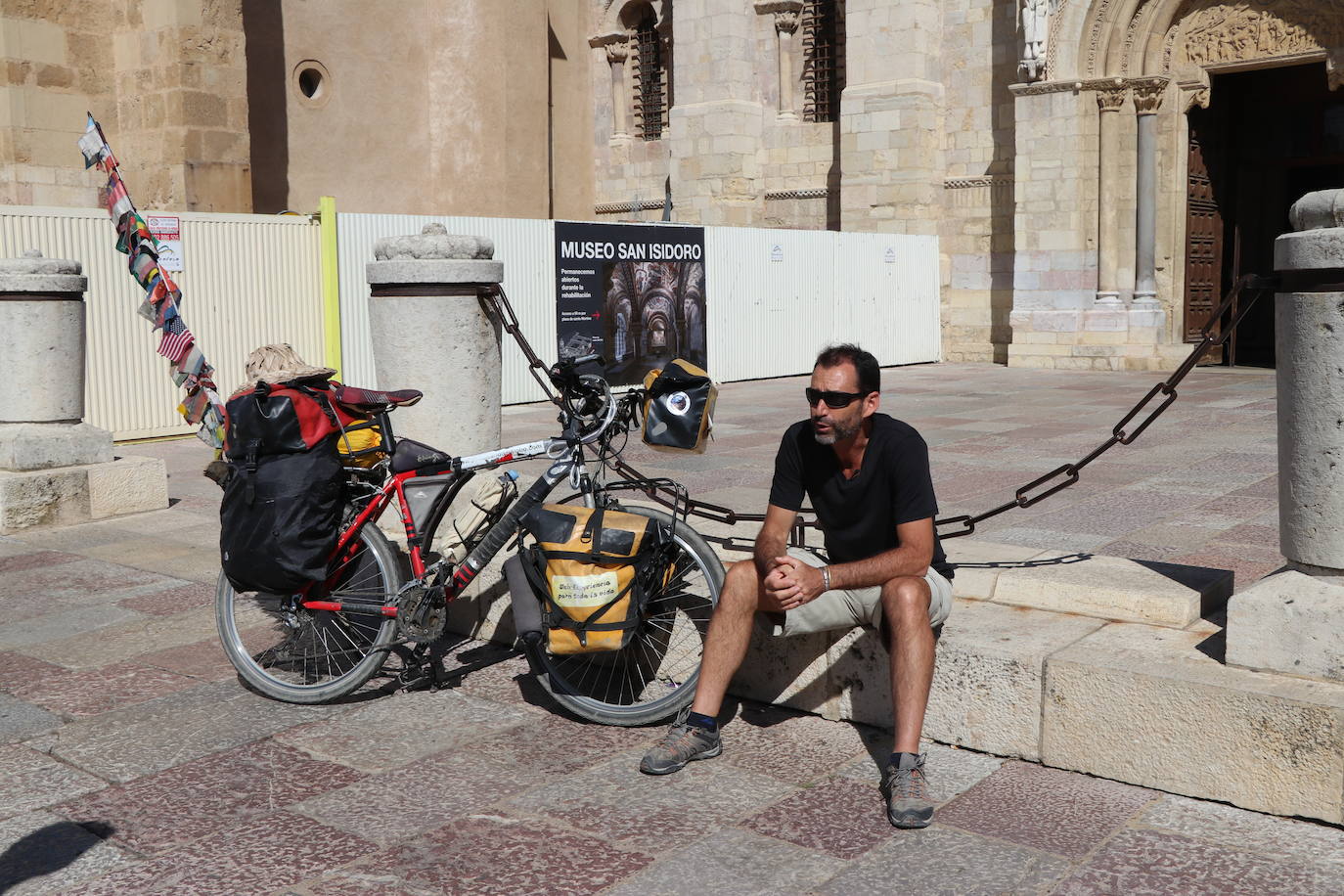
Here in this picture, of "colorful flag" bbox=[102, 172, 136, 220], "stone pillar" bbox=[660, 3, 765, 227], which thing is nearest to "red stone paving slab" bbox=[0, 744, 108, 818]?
"colorful flag" bbox=[102, 172, 136, 220]

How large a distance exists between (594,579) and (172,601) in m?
2.97

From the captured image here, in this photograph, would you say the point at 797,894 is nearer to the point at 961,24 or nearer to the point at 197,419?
the point at 197,419

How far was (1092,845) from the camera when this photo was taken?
133 inches

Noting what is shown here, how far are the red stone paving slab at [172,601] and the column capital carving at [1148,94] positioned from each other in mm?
15522

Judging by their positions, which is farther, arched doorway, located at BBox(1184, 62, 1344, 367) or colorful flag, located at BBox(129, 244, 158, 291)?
arched doorway, located at BBox(1184, 62, 1344, 367)

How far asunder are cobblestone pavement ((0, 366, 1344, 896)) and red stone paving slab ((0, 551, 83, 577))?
103 centimetres

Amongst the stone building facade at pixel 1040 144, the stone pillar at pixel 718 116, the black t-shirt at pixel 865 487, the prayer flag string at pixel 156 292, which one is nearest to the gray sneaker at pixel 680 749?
the black t-shirt at pixel 865 487

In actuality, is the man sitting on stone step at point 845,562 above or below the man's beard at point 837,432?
below

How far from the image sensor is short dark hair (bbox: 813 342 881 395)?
13.1 ft

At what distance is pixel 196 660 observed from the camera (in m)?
5.19

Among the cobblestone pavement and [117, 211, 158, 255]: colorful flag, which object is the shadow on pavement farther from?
[117, 211, 158, 255]: colorful flag

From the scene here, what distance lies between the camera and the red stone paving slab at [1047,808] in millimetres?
3434

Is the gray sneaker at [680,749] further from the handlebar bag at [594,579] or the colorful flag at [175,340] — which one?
the colorful flag at [175,340]

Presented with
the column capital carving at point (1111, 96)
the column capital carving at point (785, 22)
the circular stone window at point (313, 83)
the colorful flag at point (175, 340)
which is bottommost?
the colorful flag at point (175, 340)
